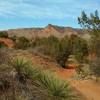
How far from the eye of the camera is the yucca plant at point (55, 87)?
9.06 meters

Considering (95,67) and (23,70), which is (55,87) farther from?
(95,67)

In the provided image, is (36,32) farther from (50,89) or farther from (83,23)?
(50,89)

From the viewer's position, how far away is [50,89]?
9.15 meters

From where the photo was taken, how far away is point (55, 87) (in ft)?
29.8

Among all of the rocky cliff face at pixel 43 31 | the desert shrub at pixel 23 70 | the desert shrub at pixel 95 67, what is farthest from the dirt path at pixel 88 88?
the rocky cliff face at pixel 43 31

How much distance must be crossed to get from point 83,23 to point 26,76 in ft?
45.1

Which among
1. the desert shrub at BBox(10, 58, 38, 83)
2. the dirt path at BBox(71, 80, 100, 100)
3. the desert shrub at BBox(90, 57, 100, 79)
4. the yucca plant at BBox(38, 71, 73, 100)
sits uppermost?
the desert shrub at BBox(10, 58, 38, 83)

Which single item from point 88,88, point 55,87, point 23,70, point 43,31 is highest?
point 23,70

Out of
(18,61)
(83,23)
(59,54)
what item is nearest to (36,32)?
(59,54)

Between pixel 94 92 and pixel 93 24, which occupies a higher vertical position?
pixel 93 24

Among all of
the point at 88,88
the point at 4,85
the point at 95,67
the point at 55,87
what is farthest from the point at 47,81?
the point at 95,67

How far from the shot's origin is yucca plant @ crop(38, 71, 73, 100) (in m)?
9.06

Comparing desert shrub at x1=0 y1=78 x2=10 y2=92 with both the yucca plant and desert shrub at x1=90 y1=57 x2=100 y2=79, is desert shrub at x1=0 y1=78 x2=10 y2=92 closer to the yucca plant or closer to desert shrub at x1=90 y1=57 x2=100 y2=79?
the yucca plant

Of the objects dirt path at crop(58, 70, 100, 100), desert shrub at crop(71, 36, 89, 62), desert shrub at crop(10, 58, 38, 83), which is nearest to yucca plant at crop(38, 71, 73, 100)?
desert shrub at crop(10, 58, 38, 83)
